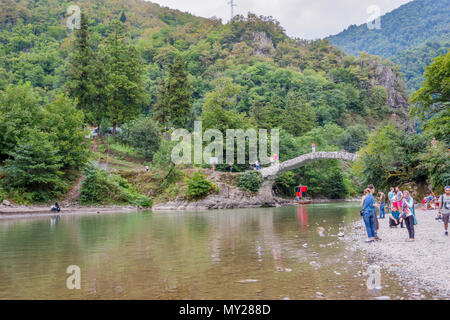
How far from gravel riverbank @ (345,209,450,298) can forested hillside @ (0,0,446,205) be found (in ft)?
55.5

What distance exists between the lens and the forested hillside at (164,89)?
4022 cm

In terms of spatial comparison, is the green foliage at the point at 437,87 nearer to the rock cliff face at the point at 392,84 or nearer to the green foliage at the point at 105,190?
the green foliage at the point at 105,190

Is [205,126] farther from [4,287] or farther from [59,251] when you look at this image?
[4,287]

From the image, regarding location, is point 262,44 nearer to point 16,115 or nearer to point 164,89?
point 164,89

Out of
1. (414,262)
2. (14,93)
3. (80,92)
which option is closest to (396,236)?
(414,262)

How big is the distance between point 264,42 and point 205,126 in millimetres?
87085

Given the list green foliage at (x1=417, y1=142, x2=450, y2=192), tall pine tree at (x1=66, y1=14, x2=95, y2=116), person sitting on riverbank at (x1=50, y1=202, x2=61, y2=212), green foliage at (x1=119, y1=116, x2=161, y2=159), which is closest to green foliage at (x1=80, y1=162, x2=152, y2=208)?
person sitting on riverbank at (x1=50, y1=202, x2=61, y2=212)

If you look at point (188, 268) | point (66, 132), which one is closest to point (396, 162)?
point (188, 268)

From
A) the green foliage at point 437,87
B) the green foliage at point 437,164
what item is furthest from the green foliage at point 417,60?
the green foliage at point 437,164

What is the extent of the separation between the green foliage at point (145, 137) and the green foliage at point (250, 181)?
12.7 meters

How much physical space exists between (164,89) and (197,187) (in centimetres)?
2436

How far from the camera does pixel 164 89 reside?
2429 inches

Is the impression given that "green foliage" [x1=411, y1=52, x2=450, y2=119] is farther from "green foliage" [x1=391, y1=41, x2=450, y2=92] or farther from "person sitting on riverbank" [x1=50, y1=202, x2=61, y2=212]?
"green foliage" [x1=391, y1=41, x2=450, y2=92]

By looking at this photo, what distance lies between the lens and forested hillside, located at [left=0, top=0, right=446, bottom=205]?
132ft
